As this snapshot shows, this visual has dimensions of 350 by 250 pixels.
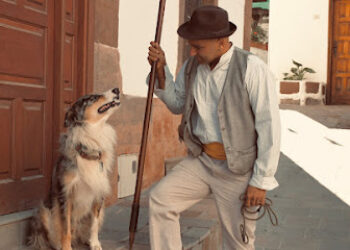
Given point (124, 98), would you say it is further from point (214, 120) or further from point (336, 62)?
point (336, 62)

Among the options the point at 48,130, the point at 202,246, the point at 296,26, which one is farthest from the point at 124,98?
the point at 296,26

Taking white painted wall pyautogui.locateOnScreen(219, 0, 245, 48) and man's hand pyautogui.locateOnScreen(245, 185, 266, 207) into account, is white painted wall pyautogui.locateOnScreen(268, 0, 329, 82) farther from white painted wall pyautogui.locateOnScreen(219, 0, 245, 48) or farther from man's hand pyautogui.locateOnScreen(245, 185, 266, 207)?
man's hand pyautogui.locateOnScreen(245, 185, 266, 207)

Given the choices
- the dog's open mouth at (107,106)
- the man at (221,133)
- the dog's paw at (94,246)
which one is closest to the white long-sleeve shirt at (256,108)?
the man at (221,133)

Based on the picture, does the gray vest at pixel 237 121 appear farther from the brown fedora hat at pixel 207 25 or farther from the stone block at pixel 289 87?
the stone block at pixel 289 87

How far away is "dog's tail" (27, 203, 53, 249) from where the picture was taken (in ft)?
14.0

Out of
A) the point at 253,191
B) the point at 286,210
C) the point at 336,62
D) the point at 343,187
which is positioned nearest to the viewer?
the point at 253,191

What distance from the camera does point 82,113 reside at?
13.6 feet

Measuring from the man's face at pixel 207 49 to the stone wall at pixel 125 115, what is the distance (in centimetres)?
Result: 221

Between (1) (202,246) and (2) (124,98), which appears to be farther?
(2) (124,98)

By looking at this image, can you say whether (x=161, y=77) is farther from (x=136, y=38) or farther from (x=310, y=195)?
(x=310, y=195)

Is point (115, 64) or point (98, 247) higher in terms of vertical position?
point (115, 64)

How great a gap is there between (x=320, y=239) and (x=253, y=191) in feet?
10.6

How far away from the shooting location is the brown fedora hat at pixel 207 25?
3553 mm

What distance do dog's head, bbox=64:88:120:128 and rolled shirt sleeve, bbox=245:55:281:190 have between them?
117cm
